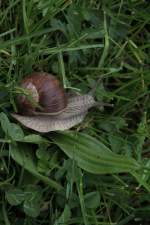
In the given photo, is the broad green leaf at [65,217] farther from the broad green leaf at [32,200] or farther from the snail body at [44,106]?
the snail body at [44,106]

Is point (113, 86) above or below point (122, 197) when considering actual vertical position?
above

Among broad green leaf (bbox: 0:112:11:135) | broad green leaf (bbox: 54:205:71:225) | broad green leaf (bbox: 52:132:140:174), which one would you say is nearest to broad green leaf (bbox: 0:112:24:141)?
broad green leaf (bbox: 0:112:11:135)

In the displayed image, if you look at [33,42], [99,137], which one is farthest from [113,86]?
[33,42]

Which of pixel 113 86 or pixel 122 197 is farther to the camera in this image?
pixel 113 86

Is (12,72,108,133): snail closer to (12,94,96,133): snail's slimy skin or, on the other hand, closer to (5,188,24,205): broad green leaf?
(12,94,96,133): snail's slimy skin

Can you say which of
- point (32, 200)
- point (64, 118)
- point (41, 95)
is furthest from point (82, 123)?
point (32, 200)

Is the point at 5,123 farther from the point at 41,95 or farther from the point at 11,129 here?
the point at 41,95

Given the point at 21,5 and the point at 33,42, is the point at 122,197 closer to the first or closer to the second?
the point at 33,42
